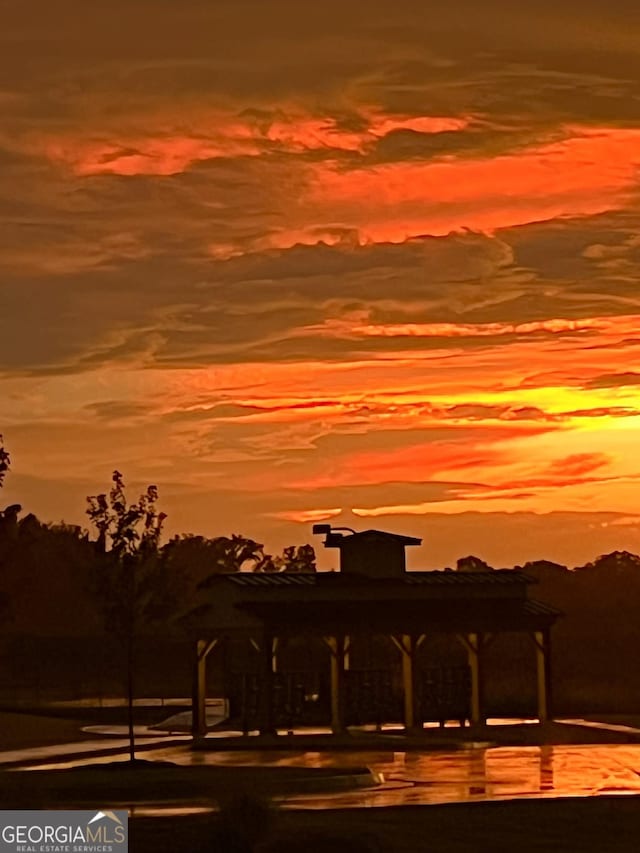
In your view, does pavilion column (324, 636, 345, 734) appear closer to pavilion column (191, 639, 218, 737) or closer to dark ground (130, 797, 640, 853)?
pavilion column (191, 639, 218, 737)

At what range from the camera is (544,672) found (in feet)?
170

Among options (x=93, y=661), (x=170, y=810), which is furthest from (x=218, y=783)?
(x=93, y=661)

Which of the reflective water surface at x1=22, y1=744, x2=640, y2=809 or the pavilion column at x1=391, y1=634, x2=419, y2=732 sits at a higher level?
the pavilion column at x1=391, y1=634, x2=419, y2=732

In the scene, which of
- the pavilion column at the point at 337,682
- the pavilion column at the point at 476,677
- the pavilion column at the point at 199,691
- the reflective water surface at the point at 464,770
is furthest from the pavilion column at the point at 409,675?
the reflective water surface at the point at 464,770

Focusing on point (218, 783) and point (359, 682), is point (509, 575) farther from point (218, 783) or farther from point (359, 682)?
point (218, 783)

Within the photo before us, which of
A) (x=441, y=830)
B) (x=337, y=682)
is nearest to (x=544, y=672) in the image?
(x=337, y=682)

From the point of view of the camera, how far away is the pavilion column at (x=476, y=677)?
169 feet

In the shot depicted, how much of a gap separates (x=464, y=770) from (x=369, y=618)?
42.8 feet

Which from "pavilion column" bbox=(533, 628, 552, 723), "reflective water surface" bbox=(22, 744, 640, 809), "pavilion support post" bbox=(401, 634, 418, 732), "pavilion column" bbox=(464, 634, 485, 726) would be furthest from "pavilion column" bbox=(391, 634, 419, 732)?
"reflective water surface" bbox=(22, 744, 640, 809)

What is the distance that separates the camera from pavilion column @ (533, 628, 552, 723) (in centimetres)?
5178

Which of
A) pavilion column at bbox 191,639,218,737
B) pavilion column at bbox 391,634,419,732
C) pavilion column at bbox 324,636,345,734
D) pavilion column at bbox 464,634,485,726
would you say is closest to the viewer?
pavilion column at bbox 324,636,345,734

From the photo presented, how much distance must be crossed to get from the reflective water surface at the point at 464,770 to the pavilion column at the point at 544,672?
7511 millimetres

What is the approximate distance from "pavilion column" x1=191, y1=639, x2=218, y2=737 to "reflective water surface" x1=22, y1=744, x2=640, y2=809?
480cm

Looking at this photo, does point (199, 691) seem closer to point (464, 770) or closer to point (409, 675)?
point (409, 675)
